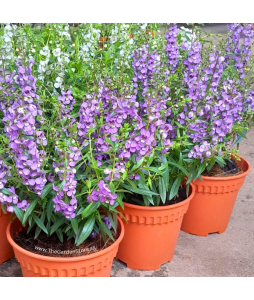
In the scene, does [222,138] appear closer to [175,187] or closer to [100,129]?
[175,187]

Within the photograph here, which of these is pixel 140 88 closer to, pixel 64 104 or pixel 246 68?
pixel 64 104

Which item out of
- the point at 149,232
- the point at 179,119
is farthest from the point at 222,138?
the point at 149,232

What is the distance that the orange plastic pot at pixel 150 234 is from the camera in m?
2.01

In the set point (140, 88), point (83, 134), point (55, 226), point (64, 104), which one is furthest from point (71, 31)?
point (55, 226)

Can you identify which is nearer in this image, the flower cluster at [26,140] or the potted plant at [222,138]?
the flower cluster at [26,140]

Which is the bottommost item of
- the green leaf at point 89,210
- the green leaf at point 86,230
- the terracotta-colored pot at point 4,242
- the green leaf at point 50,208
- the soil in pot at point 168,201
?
the terracotta-colored pot at point 4,242

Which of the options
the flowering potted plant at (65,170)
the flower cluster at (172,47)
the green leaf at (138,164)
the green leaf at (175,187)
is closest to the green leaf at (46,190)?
the flowering potted plant at (65,170)

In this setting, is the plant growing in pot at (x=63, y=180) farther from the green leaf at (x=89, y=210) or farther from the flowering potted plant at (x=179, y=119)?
the flowering potted plant at (x=179, y=119)

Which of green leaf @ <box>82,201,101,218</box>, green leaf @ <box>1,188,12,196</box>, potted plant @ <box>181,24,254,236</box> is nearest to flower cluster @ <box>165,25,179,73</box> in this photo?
potted plant @ <box>181,24,254,236</box>

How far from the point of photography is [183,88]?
7.01 feet

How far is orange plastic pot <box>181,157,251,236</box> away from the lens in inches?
93.2

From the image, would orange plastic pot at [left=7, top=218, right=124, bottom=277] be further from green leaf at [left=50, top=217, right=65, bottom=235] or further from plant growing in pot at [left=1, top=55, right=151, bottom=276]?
green leaf at [left=50, top=217, right=65, bottom=235]

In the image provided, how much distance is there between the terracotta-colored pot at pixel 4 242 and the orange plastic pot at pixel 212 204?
1033 millimetres

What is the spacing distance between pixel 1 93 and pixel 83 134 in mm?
380
